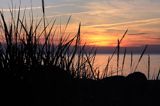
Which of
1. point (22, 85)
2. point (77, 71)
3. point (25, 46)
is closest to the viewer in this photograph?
point (22, 85)

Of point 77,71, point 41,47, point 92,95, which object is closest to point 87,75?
point 92,95

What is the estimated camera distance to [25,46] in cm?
351

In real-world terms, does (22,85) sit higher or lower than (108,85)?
higher

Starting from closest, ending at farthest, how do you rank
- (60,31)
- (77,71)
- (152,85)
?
(77,71)
(60,31)
(152,85)

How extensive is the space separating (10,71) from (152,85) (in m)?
2.35

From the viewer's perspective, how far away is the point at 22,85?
10.7 feet

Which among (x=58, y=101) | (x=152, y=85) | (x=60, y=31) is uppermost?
(x=60, y=31)

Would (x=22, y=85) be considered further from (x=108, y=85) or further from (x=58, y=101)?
(x=108, y=85)

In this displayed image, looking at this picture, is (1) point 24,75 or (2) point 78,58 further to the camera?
(2) point 78,58

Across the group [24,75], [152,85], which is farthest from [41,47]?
[152,85]

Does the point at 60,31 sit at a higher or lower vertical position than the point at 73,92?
higher

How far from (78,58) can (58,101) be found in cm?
85

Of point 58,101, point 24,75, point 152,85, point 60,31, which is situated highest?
point 60,31

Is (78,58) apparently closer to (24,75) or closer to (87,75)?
(87,75)
